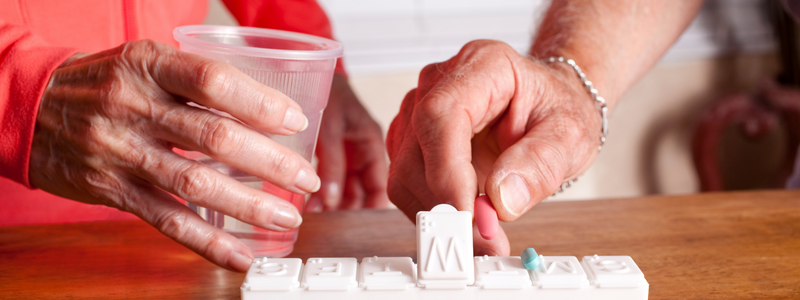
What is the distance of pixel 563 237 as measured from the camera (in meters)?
0.71

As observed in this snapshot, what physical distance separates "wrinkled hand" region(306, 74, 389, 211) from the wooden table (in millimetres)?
248

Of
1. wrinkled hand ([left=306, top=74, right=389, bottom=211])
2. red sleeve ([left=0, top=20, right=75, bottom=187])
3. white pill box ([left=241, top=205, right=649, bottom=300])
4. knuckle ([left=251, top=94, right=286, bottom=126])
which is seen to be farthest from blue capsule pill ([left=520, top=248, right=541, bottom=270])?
wrinkled hand ([left=306, top=74, right=389, bottom=211])

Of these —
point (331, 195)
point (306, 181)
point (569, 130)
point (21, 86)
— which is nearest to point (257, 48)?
point (306, 181)

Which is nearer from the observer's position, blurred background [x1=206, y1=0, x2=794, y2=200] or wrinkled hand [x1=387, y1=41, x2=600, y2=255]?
wrinkled hand [x1=387, y1=41, x2=600, y2=255]

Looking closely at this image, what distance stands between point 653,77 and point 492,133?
4.43ft

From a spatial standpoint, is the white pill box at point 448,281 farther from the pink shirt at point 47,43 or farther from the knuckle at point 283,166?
the pink shirt at point 47,43

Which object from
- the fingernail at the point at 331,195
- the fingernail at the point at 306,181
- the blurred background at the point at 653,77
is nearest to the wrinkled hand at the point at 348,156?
the fingernail at the point at 331,195

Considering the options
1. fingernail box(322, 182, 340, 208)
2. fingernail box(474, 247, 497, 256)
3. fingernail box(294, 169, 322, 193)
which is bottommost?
fingernail box(322, 182, 340, 208)

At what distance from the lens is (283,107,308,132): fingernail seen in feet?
1.68

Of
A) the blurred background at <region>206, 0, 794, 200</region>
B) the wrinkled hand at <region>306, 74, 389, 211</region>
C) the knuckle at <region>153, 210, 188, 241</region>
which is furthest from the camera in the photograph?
the blurred background at <region>206, 0, 794, 200</region>

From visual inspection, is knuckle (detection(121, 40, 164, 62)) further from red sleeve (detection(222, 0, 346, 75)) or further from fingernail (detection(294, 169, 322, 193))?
red sleeve (detection(222, 0, 346, 75))

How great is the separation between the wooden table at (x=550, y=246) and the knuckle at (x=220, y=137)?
0.14 m

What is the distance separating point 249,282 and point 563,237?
40cm

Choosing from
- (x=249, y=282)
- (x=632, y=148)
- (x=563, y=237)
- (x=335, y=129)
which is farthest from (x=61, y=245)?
(x=632, y=148)
